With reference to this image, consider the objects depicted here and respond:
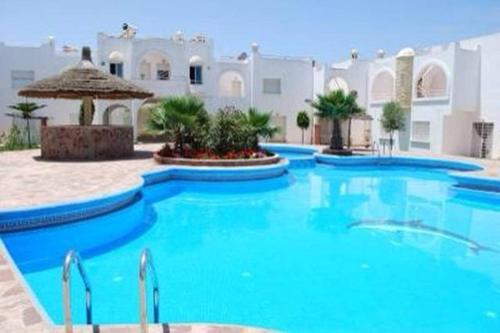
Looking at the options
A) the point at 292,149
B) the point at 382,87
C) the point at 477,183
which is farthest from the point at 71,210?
the point at 382,87

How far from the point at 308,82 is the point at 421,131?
10.6 m

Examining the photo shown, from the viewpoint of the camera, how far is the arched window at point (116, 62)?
2940 cm

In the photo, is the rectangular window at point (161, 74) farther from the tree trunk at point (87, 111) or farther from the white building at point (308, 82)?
the tree trunk at point (87, 111)

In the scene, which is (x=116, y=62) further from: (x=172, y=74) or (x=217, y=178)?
(x=217, y=178)

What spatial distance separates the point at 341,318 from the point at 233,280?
1.88 metres

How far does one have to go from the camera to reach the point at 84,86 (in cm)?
1697

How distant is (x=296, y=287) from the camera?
676 centimetres

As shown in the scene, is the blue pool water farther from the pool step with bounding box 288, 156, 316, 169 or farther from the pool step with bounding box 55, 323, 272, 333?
the pool step with bounding box 288, 156, 316, 169

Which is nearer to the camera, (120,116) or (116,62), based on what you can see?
(116,62)

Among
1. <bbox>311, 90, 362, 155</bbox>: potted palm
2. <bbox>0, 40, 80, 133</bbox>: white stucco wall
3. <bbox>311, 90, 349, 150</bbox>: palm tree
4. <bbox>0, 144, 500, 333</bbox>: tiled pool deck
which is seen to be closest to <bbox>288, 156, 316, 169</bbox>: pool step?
<bbox>311, 90, 362, 155</bbox>: potted palm

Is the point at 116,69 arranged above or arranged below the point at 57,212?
above

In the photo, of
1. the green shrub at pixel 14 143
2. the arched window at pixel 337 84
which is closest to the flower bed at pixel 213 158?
the green shrub at pixel 14 143

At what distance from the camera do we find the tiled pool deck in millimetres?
4039

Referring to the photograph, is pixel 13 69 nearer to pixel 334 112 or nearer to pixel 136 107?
pixel 136 107
